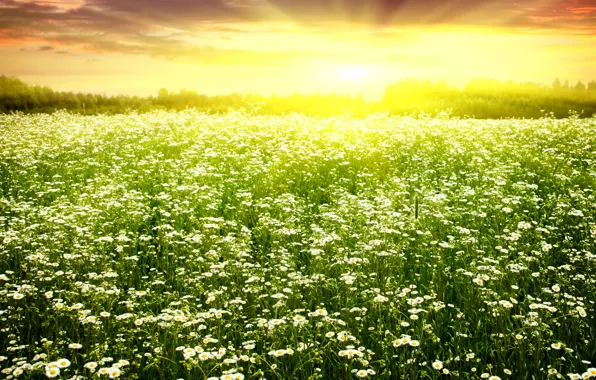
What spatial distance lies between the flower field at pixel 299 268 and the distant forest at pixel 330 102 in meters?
17.6

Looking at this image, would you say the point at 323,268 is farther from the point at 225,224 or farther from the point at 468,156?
the point at 468,156

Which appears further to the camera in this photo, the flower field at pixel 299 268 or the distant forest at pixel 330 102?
the distant forest at pixel 330 102

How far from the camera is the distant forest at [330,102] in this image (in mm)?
30672

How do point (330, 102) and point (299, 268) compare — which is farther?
point (330, 102)

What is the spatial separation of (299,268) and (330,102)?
94.5ft

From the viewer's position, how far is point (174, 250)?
21.1ft

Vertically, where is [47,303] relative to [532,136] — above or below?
below

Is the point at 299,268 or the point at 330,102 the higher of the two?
the point at 330,102

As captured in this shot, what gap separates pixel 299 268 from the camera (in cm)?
615

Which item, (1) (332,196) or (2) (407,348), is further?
(1) (332,196)

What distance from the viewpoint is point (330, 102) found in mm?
33969

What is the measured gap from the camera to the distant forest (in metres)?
30.7

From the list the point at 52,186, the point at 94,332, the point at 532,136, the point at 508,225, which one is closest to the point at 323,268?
the point at 94,332

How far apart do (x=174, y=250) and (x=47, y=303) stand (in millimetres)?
1690
